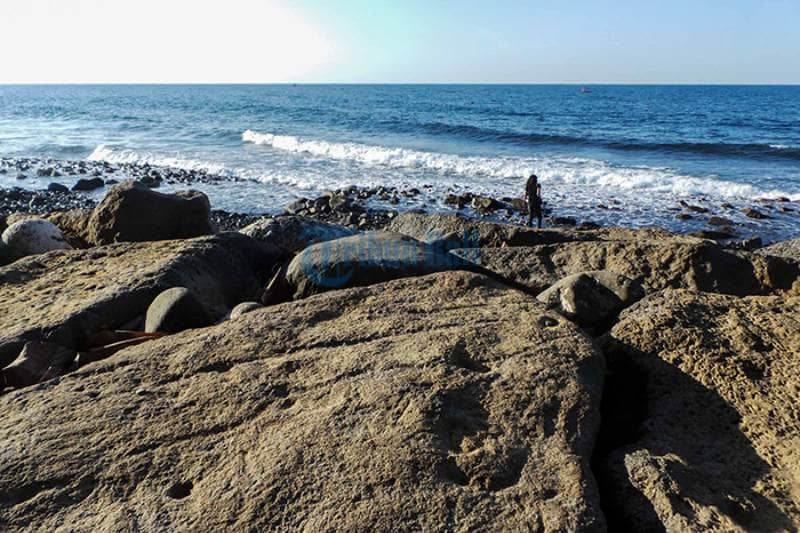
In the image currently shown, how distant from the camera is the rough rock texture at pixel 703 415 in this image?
2141mm

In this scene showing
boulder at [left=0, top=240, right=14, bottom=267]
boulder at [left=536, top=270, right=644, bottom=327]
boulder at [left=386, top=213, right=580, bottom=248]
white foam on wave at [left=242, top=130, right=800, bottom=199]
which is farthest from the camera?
white foam on wave at [left=242, top=130, right=800, bottom=199]

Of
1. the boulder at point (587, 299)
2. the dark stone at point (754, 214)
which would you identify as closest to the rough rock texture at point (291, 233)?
the boulder at point (587, 299)

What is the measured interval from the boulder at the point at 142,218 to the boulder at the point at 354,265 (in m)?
2.29

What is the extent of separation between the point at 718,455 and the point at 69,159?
26.3 m

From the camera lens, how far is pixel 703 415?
261cm

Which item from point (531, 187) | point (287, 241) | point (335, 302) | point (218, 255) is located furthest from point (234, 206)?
point (335, 302)

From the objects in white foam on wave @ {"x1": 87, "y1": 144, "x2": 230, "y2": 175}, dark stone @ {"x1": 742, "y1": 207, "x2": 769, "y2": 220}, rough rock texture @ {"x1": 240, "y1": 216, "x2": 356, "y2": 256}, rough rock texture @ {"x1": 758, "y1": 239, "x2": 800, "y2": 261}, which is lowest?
white foam on wave @ {"x1": 87, "y1": 144, "x2": 230, "y2": 175}

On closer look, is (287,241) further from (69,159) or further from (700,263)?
(69,159)

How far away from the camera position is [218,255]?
492cm

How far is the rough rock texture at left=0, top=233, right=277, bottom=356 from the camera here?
3814mm

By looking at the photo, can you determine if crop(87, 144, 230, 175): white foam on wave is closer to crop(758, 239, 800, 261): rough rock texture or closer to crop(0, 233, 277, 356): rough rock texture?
crop(0, 233, 277, 356): rough rock texture

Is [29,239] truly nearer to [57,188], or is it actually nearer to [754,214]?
[57,188]

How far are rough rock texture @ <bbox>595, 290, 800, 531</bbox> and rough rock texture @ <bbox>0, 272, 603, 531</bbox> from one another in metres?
0.20

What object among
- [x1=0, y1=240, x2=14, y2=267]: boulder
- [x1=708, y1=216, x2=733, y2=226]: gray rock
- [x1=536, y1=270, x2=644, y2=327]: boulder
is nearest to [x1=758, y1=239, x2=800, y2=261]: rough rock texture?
[x1=536, y1=270, x2=644, y2=327]: boulder
